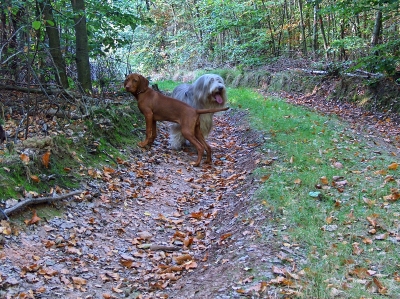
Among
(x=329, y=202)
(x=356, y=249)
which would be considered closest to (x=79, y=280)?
(x=356, y=249)

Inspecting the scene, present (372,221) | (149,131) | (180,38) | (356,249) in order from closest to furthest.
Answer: (356,249) < (372,221) < (149,131) < (180,38)

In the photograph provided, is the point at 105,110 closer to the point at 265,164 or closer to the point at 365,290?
the point at 265,164

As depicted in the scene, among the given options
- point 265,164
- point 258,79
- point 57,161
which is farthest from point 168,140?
point 258,79

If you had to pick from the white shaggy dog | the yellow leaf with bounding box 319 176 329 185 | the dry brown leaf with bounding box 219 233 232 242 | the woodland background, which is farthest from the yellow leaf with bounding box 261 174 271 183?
the woodland background

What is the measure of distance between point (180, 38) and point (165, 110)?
21499mm

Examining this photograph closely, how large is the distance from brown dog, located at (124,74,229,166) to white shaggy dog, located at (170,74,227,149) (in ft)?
1.64

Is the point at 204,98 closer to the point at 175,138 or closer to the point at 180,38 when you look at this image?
the point at 175,138

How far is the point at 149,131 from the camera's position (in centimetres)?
786

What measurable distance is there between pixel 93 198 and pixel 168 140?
374cm

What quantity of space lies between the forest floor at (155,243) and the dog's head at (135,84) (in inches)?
49.5

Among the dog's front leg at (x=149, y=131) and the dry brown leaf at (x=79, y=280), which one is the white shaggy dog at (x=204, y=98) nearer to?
the dog's front leg at (x=149, y=131)

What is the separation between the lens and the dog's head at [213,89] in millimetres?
7945

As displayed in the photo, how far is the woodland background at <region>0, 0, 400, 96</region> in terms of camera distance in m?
7.89

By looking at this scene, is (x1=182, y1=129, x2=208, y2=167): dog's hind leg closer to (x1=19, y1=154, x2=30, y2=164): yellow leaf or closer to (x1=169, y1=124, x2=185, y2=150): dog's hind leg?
(x1=169, y1=124, x2=185, y2=150): dog's hind leg
